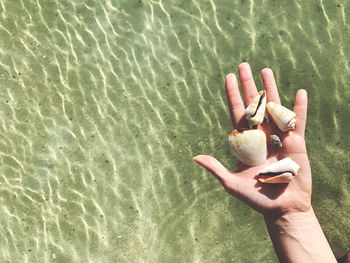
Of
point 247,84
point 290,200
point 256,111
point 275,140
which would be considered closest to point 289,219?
point 290,200

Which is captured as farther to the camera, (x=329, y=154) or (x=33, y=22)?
(x=33, y=22)

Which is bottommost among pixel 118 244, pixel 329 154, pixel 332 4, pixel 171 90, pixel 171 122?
pixel 118 244

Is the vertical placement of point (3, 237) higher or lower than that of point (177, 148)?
lower

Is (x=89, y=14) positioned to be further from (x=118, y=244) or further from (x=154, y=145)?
(x=118, y=244)

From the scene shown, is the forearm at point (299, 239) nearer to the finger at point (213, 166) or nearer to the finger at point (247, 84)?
the finger at point (213, 166)

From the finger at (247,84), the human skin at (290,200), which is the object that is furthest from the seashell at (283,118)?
the finger at (247,84)

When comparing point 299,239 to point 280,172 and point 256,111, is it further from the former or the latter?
point 256,111

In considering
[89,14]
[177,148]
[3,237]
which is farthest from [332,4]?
[3,237]
